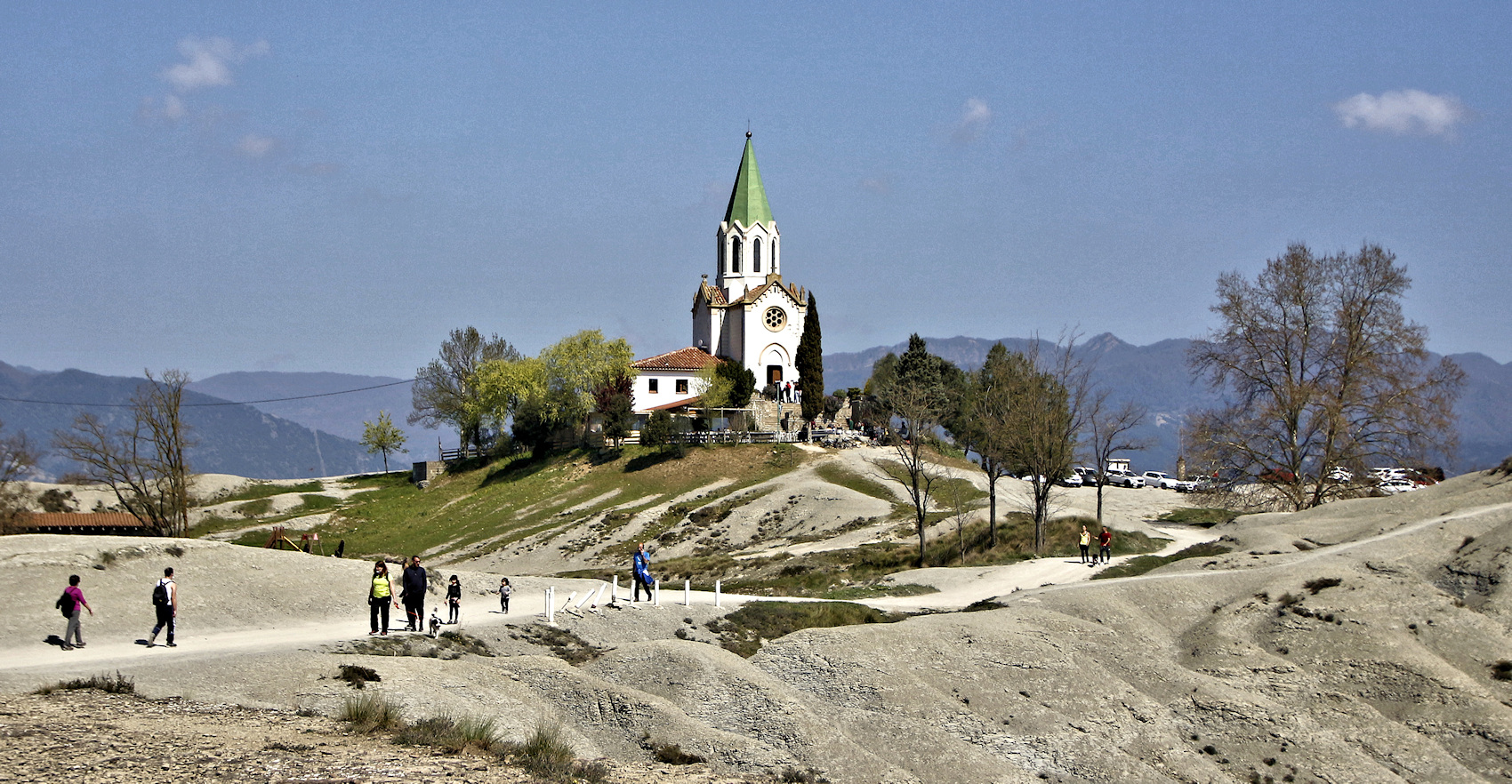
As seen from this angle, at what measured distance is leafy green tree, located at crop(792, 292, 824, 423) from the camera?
85.8m

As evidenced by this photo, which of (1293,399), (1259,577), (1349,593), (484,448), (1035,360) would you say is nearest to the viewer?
(1349,593)

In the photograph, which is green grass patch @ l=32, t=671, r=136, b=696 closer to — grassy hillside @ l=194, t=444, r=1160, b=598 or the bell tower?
grassy hillside @ l=194, t=444, r=1160, b=598

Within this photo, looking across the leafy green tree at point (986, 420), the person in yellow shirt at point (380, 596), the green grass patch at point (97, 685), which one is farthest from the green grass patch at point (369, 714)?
the leafy green tree at point (986, 420)

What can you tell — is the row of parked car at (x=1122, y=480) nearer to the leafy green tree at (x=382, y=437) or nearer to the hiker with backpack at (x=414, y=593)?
the hiker with backpack at (x=414, y=593)

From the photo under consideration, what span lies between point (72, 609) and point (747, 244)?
72581 mm

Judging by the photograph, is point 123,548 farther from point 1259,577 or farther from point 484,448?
A: point 484,448

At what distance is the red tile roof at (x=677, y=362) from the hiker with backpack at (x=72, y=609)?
6307 centimetres

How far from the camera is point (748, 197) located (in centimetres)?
9662

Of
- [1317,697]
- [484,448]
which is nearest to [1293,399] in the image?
[1317,697]

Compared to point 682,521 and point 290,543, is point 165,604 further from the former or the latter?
point 682,521

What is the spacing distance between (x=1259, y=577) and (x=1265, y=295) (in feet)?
81.7

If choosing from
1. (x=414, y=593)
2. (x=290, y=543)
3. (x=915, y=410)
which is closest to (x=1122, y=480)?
(x=915, y=410)

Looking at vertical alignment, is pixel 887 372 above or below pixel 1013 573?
above

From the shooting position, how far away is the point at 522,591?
1501 inches
